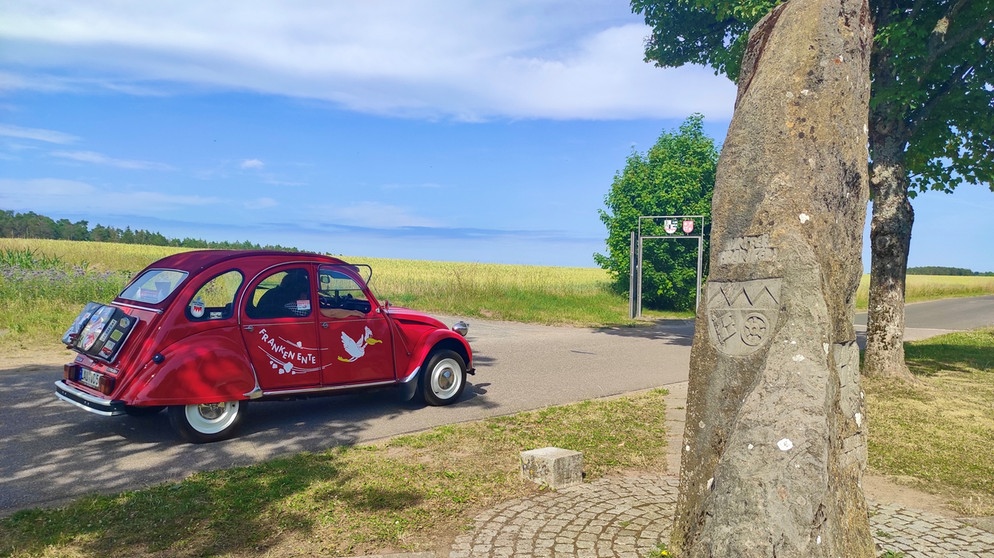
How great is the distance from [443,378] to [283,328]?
7.32 feet

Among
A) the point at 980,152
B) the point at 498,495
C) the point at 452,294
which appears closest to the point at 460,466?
the point at 498,495

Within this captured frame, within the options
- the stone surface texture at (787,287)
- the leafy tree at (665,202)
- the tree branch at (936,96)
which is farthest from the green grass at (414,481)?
the leafy tree at (665,202)

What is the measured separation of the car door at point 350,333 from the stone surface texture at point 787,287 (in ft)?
14.0

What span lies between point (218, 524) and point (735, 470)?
3271mm

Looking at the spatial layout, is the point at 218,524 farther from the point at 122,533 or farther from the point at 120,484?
the point at 120,484

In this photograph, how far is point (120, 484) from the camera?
5.32 metres

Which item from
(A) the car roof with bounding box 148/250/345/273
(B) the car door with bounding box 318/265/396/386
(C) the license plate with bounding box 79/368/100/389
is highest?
(A) the car roof with bounding box 148/250/345/273

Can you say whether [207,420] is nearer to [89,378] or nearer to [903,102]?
[89,378]

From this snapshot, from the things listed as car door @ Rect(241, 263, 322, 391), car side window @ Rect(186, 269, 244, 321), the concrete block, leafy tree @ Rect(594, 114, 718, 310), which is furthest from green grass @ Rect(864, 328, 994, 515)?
leafy tree @ Rect(594, 114, 718, 310)

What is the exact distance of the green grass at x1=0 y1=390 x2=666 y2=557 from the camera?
419 cm

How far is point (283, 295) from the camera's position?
23.2 ft

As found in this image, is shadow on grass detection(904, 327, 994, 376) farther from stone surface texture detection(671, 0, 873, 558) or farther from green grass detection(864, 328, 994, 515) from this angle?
stone surface texture detection(671, 0, 873, 558)

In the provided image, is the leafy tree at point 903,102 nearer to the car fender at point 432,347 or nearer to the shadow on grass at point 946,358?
the shadow on grass at point 946,358

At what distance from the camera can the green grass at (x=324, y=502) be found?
13.8 ft
